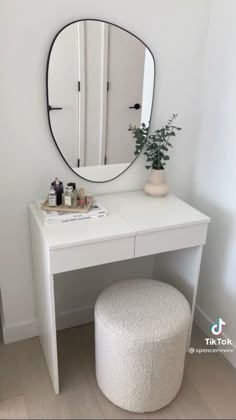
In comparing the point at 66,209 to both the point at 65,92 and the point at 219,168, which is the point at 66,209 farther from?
the point at 219,168

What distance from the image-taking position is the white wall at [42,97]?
1513mm

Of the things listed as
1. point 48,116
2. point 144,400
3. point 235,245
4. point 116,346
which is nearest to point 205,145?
point 235,245

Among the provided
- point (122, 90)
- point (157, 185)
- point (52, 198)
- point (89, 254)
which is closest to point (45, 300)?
point (89, 254)

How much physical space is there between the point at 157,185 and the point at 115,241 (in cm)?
48

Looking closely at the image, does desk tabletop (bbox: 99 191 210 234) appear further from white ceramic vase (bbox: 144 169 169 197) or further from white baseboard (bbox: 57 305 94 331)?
white baseboard (bbox: 57 305 94 331)

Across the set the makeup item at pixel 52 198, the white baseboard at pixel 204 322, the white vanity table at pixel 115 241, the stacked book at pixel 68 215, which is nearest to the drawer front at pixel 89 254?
the white vanity table at pixel 115 241

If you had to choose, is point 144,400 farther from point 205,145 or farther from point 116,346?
point 205,145

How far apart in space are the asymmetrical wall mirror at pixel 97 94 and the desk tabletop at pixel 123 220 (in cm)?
18

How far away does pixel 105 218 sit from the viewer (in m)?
1.61

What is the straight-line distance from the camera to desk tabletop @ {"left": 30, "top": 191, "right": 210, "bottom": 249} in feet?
4.73

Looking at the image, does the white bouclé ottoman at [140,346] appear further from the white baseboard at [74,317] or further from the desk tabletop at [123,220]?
the white baseboard at [74,317]

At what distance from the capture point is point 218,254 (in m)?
1.90

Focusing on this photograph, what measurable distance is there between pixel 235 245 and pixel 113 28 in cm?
114

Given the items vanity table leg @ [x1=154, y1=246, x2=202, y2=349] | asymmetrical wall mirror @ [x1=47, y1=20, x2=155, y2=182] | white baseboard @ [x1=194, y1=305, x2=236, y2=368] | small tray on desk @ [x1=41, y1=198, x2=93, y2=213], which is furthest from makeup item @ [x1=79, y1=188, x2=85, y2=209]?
white baseboard @ [x1=194, y1=305, x2=236, y2=368]
